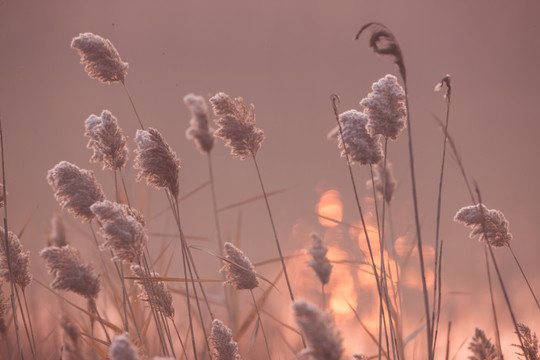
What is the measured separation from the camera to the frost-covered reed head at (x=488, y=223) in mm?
1968

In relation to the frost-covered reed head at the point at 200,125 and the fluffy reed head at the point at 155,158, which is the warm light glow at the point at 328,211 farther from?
the fluffy reed head at the point at 155,158

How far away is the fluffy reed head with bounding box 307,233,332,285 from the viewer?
96.0 inches

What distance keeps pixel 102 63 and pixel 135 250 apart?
39.4 inches

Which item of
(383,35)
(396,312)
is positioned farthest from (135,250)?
(396,312)

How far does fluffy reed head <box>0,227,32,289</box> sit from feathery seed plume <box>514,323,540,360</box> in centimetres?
183

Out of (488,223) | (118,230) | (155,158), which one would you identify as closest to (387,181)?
(488,223)

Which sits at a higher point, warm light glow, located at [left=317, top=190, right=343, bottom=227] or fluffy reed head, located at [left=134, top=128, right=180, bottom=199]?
warm light glow, located at [left=317, top=190, right=343, bottom=227]

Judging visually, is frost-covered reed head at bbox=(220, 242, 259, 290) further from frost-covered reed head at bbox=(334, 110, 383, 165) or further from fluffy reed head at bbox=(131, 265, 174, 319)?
frost-covered reed head at bbox=(334, 110, 383, 165)

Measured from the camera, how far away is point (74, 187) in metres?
1.94

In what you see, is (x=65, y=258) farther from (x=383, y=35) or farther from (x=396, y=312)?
(x=396, y=312)

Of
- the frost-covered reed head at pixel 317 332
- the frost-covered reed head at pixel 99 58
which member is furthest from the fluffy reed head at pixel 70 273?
the frost-covered reed head at pixel 317 332

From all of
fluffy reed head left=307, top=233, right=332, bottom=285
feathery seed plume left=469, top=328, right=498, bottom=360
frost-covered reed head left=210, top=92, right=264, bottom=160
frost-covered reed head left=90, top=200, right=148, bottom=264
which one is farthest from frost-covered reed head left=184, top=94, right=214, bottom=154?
feathery seed plume left=469, top=328, right=498, bottom=360

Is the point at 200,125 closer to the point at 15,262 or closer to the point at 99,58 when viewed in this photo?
the point at 99,58

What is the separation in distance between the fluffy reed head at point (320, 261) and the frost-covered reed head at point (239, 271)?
1.40 ft
